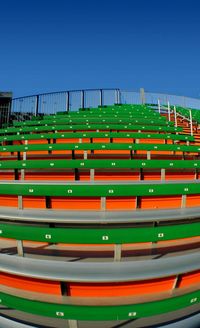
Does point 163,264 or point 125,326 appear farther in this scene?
point 163,264

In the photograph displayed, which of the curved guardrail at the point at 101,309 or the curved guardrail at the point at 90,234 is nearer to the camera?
the curved guardrail at the point at 101,309

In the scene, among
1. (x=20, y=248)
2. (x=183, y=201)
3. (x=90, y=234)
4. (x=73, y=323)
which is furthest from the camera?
(x=183, y=201)

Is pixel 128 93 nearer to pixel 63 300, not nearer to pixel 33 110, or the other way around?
pixel 33 110

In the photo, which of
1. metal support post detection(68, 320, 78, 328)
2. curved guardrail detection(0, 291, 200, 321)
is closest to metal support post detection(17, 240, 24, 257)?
curved guardrail detection(0, 291, 200, 321)

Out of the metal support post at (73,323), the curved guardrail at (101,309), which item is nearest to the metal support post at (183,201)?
the curved guardrail at (101,309)

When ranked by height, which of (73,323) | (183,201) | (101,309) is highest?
(183,201)

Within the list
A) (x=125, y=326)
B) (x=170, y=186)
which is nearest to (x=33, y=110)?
(x=170, y=186)

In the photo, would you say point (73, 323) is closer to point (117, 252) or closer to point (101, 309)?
point (101, 309)

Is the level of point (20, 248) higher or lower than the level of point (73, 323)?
higher

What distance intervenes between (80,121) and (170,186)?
18.1 ft

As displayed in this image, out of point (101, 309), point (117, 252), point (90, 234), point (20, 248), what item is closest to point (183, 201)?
point (117, 252)

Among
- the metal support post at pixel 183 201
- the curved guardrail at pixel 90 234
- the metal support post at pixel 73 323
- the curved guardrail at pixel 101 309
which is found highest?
the metal support post at pixel 183 201

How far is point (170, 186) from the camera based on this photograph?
2893mm

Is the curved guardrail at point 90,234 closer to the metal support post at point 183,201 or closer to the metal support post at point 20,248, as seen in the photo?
the metal support post at point 20,248
